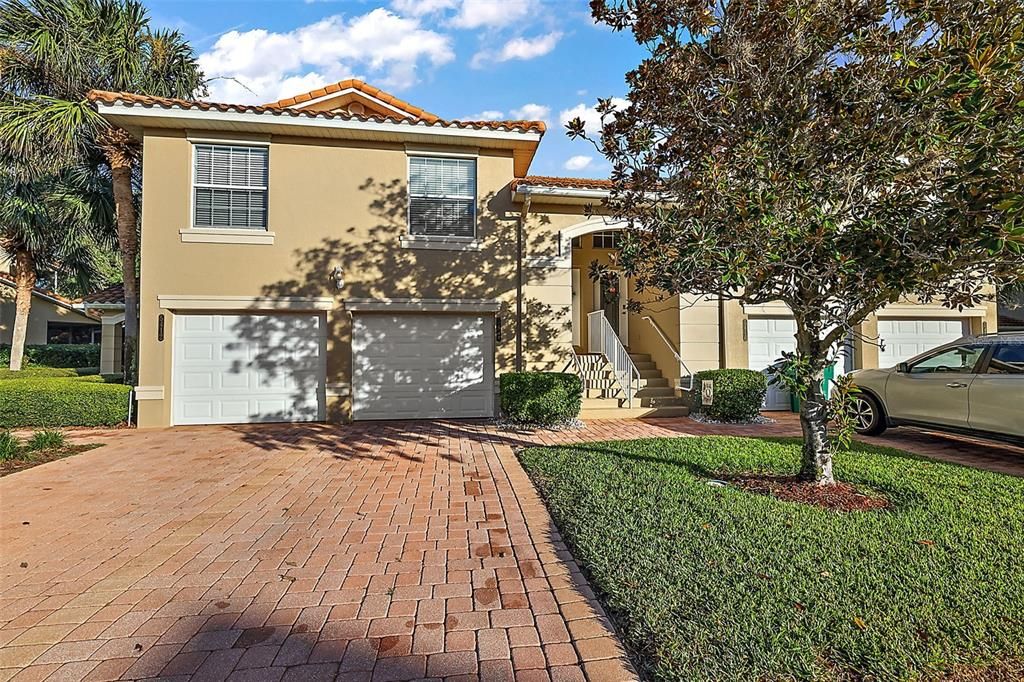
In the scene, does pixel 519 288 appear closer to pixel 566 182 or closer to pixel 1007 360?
pixel 566 182

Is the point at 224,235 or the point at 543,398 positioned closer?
the point at 543,398

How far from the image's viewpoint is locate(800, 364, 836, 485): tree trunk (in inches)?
185

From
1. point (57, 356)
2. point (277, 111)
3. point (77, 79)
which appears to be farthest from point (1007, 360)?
point (57, 356)

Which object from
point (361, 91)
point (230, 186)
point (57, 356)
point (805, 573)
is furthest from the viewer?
point (57, 356)

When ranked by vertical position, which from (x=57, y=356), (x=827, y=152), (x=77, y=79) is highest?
(x=77, y=79)

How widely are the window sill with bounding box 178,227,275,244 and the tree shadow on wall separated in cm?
63

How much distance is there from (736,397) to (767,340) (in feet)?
7.75

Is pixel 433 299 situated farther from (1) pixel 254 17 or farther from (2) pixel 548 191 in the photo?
(1) pixel 254 17

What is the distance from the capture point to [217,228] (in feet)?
29.6

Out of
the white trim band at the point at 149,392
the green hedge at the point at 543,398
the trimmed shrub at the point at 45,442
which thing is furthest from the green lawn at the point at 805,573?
the white trim band at the point at 149,392

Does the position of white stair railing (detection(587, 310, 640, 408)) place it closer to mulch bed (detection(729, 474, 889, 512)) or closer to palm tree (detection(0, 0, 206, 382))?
mulch bed (detection(729, 474, 889, 512))

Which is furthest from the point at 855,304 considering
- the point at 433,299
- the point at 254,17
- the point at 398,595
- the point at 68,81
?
the point at 68,81

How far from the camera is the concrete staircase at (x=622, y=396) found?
32.0ft

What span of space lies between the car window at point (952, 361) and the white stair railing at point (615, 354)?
4.55 metres
